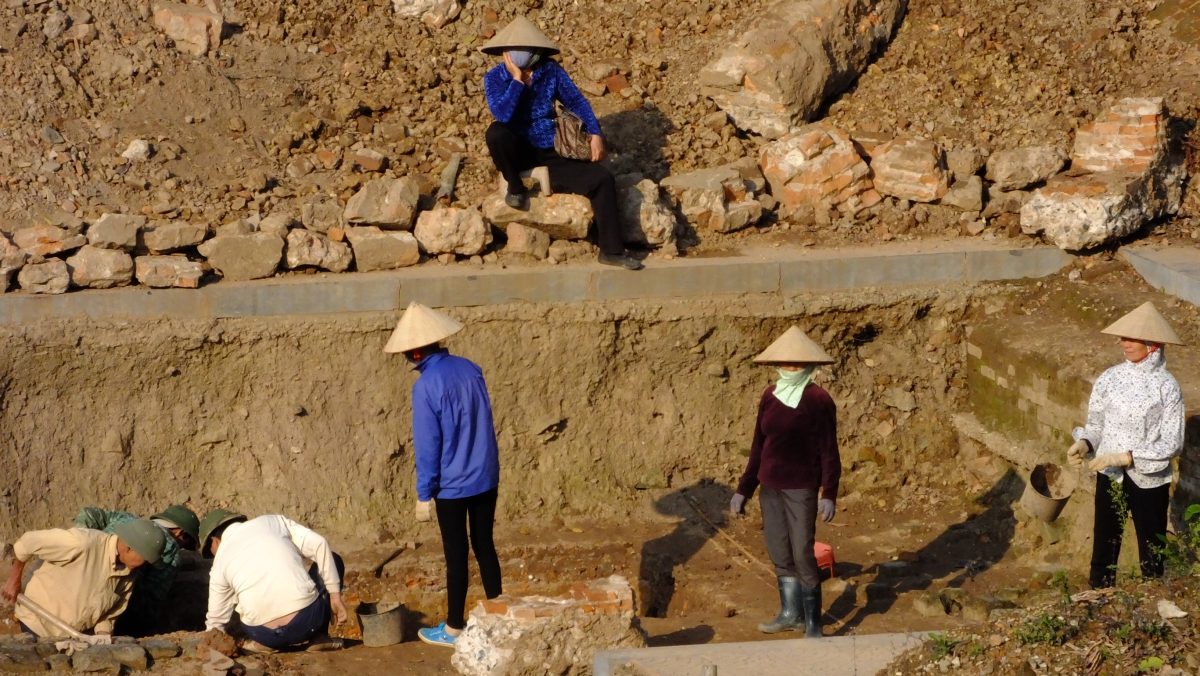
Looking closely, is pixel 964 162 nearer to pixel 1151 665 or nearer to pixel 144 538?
pixel 1151 665

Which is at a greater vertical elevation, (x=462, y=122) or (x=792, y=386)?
(x=462, y=122)

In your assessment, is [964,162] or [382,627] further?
[964,162]

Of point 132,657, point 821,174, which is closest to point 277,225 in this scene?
point 132,657

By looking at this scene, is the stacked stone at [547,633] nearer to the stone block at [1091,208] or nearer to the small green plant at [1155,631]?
the small green plant at [1155,631]

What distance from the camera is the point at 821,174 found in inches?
393

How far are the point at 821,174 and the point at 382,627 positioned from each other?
4762 mm

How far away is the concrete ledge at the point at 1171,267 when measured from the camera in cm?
885

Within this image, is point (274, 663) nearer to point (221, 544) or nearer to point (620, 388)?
point (221, 544)

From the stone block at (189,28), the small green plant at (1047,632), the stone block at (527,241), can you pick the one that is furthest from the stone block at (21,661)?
the stone block at (189,28)

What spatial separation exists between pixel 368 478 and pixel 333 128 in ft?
9.21

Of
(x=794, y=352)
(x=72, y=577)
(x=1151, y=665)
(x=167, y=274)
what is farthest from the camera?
(x=167, y=274)

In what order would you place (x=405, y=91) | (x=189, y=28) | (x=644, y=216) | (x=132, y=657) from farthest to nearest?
(x=189, y=28), (x=405, y=91), (x=644, y=216), (x=132, y=657)

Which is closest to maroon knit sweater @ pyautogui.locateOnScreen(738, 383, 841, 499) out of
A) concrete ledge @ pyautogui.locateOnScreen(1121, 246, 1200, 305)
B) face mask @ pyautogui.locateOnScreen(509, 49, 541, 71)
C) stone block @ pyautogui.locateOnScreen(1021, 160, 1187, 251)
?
face mask @ pyautogui.locateOnScreen(509, 49, 541, 71)

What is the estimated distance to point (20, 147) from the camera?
966 cm
